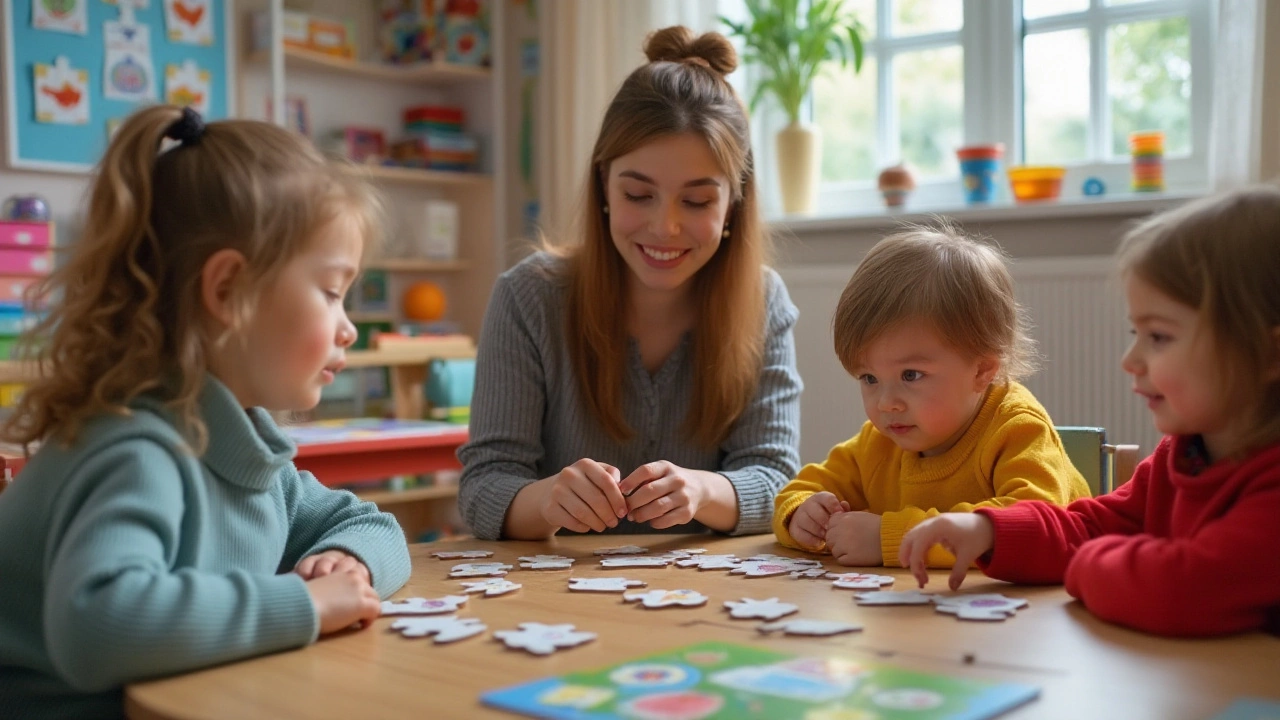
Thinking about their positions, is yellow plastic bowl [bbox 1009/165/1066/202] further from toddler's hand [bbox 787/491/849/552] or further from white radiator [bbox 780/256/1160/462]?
toddler's hand [bbox 787/491/849/552]

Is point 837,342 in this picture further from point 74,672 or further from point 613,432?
point 74,672

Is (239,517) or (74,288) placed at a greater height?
(74,288)

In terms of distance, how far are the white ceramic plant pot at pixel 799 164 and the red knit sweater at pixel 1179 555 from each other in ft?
9.63

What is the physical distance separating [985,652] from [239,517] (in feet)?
2.43

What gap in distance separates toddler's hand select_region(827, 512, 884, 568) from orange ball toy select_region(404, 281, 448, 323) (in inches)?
148

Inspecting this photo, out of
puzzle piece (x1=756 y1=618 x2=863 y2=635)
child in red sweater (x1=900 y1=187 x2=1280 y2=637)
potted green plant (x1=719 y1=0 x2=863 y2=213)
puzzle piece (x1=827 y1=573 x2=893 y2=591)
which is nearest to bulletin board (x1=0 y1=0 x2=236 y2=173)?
potted green plant (x1=719 y1=0 x2=863 y2=213)

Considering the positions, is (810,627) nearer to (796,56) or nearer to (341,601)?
(341,601)

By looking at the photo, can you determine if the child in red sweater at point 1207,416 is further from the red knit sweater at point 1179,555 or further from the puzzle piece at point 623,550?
the puzzle piece at point 623,550

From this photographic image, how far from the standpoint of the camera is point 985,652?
1.08m

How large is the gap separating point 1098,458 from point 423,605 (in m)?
1.05

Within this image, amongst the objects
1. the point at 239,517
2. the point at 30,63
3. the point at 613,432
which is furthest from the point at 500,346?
the point at 30,63

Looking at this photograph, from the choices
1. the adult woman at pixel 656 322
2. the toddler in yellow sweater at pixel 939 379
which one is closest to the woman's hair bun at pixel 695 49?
the adult woman at pixel 656 322

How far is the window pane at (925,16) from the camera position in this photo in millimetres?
4066

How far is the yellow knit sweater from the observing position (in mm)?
1534
